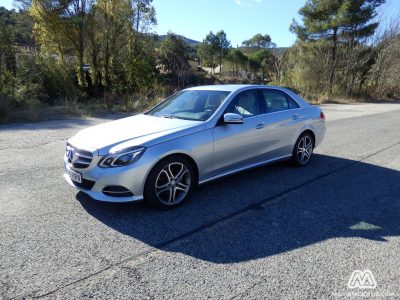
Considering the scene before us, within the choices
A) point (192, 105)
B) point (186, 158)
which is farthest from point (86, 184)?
point (192, 105)

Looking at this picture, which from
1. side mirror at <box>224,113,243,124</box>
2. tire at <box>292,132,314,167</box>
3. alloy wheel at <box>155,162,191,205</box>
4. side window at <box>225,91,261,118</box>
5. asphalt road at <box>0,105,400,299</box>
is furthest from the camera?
tire at <box>292,132,314,167</box>

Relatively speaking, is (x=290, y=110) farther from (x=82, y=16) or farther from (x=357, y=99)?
(x=357, y=99)

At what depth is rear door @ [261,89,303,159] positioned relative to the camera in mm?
5723

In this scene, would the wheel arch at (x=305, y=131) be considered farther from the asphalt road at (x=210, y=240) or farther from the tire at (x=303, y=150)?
the asphalt road at (x=210, y=240)

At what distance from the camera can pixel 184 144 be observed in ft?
14.3

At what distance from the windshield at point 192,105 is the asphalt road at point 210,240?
3.66 feet

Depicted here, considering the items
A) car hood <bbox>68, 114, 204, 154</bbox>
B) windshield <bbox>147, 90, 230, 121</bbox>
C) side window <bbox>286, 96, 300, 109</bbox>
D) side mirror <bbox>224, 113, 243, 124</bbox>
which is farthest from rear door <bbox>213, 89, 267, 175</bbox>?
side window <bbox>286, 96, 300, 109</bbox>

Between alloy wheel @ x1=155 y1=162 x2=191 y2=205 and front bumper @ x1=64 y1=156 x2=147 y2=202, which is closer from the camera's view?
front bumper @ x1=64 y1=156 x2=147 y2=202

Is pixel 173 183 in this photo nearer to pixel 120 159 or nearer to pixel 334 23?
pixel 120 159

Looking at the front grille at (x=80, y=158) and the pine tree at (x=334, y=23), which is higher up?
the pine tree at (x=334, y=23)

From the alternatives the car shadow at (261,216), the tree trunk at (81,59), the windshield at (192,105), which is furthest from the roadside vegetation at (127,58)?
the car shadow at (261,216)

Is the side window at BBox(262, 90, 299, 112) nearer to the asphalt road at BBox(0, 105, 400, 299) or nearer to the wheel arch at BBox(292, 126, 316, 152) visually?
the wheel arch at BBox(292, 126, 316, 152)

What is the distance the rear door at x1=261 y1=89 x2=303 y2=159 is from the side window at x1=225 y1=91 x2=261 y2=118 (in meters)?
0.23

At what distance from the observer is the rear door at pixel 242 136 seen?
4.82m
